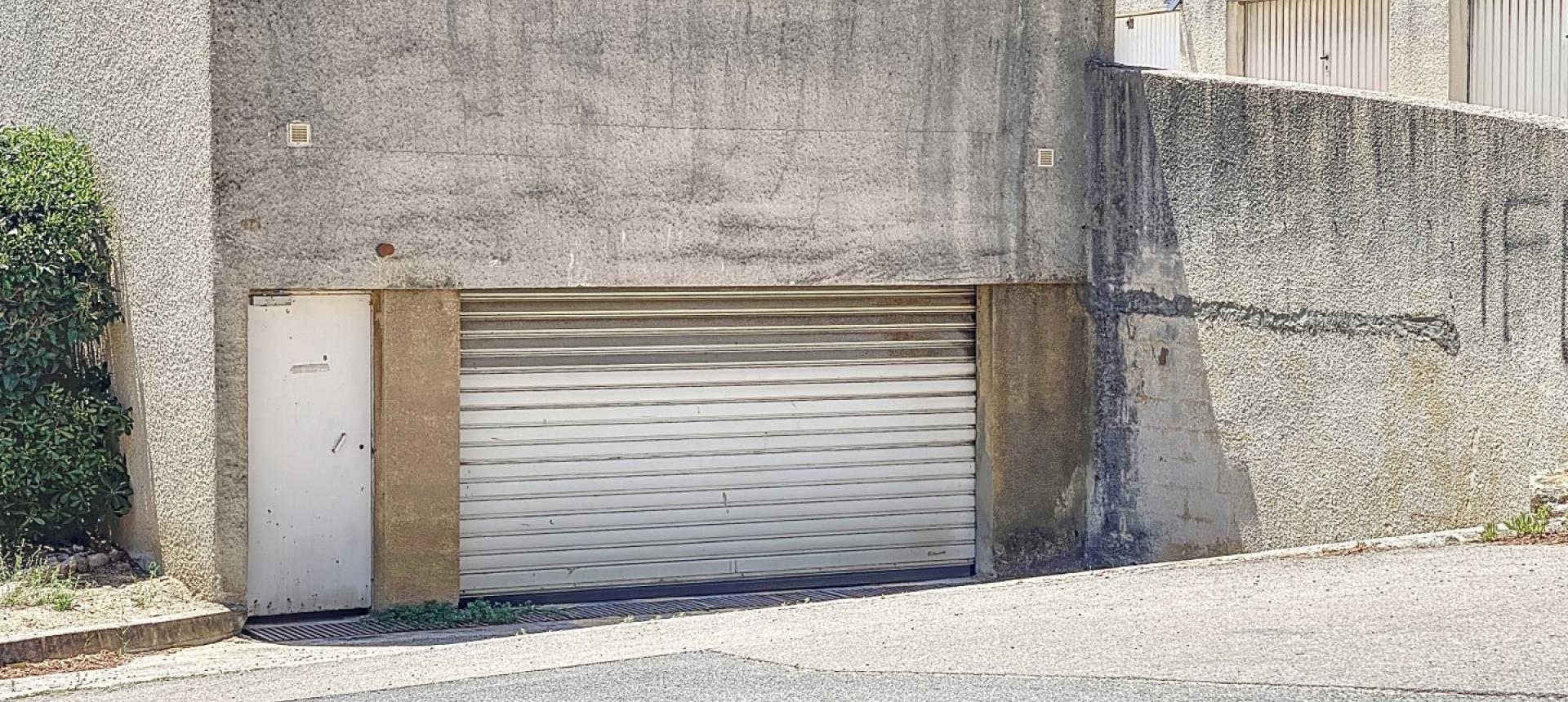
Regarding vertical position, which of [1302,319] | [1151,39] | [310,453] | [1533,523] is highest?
[1151,39]

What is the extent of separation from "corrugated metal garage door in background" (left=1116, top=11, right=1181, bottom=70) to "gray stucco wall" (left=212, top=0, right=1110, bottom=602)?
8463 millimetres

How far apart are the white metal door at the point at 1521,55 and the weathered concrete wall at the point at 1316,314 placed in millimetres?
5658

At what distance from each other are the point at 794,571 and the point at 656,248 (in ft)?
7.90

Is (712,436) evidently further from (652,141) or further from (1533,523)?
(1533,523)

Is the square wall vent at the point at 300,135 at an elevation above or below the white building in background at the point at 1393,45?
below

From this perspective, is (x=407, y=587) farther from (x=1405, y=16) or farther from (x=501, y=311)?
(x=1405, y=16)

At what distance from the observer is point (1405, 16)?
54.0 feet

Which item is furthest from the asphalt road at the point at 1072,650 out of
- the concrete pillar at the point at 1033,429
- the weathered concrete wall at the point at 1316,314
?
the concrete pillar at the point at 1033,429

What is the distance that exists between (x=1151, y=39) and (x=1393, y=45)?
4276mm

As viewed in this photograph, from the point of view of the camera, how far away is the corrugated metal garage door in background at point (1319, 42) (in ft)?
56.0

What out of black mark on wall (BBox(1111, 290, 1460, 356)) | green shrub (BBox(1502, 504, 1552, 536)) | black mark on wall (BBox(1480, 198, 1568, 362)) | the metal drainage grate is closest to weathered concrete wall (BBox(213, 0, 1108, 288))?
black mark on wall (BBox(1111, 290, 1460, 356))

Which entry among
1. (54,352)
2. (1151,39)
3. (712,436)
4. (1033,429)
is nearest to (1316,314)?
(1033,429)

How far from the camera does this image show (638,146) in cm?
1098

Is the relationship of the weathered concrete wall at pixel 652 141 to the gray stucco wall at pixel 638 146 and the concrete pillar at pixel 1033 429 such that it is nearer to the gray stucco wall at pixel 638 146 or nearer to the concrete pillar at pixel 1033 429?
the gray stucco wall at pixel 638 146
